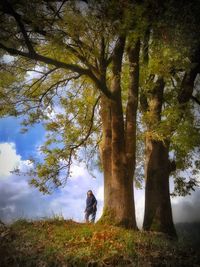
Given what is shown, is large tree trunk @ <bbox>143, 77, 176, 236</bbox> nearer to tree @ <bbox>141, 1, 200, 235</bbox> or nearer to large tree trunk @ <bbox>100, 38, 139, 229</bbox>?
tree @ <bbox>141, 1, 200, 235</bbox>

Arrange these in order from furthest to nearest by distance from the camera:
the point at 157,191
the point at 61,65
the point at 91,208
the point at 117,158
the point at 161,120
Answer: the point at 91,208 < the point at 157,191 < the point at 161,120 < the point at 117,158 < the point at 61,65

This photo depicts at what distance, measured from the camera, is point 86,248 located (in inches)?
437

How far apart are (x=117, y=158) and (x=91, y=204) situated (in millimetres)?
3600

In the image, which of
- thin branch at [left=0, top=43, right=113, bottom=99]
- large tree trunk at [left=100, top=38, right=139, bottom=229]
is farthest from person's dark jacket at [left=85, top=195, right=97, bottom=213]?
thin branch at [left=0, top=43, right=113, bottom=99]

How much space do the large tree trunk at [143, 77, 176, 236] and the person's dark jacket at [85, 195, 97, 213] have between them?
7.39 feet

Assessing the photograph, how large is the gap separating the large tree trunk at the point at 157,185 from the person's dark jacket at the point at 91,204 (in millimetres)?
2251

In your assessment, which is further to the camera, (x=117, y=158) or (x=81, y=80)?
(x=81, y=80)

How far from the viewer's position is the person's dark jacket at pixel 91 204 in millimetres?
17484

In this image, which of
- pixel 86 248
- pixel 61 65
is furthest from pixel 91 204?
pixel 61 65

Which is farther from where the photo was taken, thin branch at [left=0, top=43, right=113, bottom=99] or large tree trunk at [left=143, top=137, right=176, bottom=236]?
large tree trunk at [left=143, top=137, right=176, bottom=236]

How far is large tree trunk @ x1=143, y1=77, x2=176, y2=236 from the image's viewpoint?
52.4 feet

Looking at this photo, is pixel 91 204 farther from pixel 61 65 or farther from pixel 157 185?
pixel 61 65

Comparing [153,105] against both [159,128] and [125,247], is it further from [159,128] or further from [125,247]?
[125,247]

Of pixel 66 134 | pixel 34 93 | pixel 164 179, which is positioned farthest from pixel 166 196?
pixel 34 93
